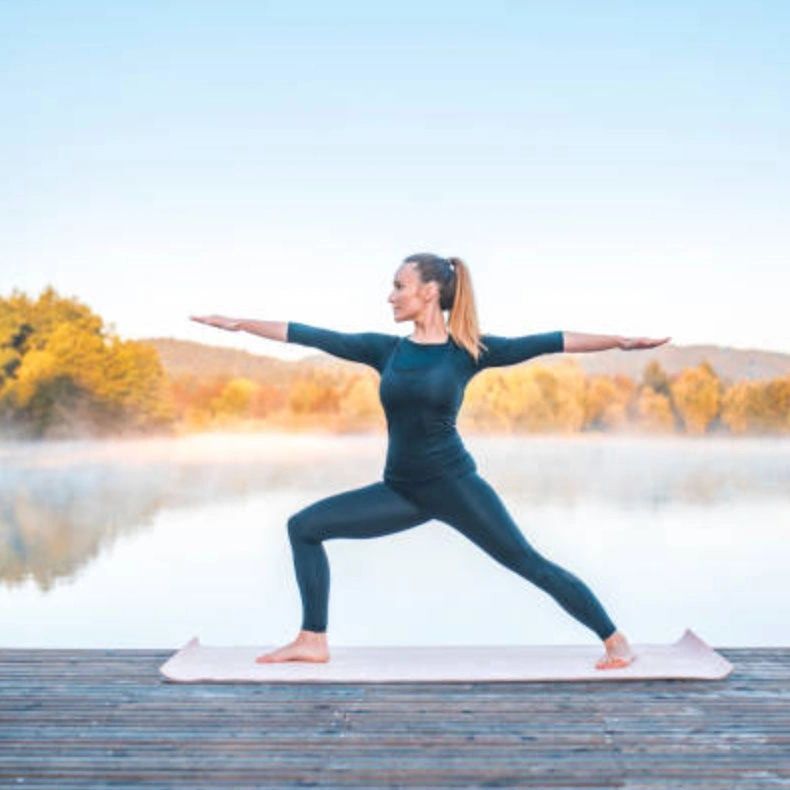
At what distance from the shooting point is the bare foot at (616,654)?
10.6 ft

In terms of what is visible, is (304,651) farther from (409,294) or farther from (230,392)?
(230,392)

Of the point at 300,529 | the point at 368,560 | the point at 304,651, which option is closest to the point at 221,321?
the point at 300,529

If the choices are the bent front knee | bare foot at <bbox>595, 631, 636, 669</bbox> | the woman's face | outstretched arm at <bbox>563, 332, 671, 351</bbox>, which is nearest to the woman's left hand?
outstretched arm at <bbox>563, 332, 671, 351</bbox>

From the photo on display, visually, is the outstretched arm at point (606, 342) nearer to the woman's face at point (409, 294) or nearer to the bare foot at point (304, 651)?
the woman's face at point (409, 294)

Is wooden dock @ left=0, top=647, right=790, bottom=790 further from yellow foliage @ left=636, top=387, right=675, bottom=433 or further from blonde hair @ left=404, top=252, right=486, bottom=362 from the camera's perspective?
yellow foliage @ left=636, top=387, right=675, bottom=433

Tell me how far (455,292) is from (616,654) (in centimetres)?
124

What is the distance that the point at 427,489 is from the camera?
3271 mm

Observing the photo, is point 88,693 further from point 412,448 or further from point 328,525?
point 412,448

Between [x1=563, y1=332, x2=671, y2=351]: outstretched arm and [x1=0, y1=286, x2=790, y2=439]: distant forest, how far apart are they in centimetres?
1447

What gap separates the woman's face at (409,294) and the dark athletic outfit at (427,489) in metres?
0.09

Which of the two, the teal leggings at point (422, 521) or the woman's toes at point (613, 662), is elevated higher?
the teal leggings at point (422, 521)

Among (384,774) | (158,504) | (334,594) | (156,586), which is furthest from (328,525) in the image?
(158,504)

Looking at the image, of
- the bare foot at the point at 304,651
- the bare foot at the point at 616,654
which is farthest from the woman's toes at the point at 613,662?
the bare foot at the point at 304,651

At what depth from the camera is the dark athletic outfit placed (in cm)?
323
